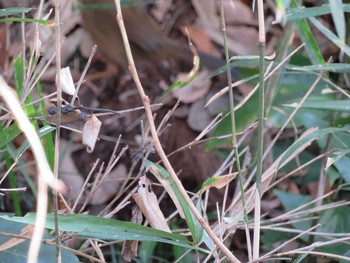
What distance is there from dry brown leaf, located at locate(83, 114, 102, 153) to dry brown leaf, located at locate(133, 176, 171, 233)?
79mm

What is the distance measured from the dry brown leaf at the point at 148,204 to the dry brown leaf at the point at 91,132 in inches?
3.1

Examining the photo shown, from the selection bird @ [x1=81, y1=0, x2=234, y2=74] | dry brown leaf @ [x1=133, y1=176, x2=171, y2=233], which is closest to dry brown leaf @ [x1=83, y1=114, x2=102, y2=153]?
dry brown leaf @ [x1=133, y1=176, x2=171, y2=233]

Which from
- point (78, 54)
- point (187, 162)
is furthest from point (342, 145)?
point (78, 54)

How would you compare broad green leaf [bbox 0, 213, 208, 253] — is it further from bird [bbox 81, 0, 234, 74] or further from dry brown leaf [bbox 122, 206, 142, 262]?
bird [bbox 81, 0, 234, 74]

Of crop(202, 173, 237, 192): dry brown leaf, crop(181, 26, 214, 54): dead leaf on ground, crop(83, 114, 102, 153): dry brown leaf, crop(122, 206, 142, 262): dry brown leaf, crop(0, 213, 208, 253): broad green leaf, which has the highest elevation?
crop(83, 114, 102, 153): dry brown leaf

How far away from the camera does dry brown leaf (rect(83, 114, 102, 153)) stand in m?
0.71

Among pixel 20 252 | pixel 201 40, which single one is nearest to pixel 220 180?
pixel 20 252

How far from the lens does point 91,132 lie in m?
0.72

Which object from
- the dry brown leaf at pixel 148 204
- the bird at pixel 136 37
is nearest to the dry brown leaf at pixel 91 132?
the dry brown leaf at pixel 148 204

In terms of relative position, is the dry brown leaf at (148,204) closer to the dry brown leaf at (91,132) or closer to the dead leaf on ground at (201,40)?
the dry brown leaf at (91,132)

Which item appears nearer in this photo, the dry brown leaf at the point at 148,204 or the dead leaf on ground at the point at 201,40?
the dry brown leaf at the point at 148,204

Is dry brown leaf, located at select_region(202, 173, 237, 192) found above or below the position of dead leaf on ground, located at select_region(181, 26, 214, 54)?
above

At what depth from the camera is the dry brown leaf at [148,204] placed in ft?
2.47

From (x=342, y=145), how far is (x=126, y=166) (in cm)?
77
